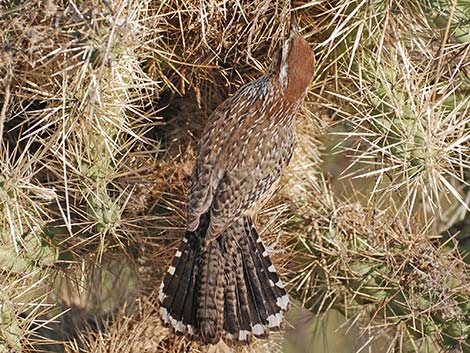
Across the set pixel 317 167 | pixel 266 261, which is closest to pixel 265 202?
pixel 266 261

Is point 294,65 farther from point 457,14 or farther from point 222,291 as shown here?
point 222,291


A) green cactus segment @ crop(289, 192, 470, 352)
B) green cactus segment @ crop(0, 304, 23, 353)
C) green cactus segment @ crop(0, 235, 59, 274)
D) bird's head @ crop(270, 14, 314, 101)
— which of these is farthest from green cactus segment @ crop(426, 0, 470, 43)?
green cactus segment @ crop(0, 304, 23, 353)

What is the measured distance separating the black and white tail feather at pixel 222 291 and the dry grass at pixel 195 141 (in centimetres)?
11

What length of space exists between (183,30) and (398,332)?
1052 mm

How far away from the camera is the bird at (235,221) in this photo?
278cm

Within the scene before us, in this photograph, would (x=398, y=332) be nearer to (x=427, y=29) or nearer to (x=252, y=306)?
(x=252, y=306)

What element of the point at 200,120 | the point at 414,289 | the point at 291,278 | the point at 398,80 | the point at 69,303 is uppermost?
the point at 398,80

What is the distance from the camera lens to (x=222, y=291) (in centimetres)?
281

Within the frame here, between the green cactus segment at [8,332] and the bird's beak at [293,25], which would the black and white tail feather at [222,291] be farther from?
the bird's beak at [293,25]

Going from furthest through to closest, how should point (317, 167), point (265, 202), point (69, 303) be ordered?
1. point (69, 303)
2. point (317, 167)
3. point (265, 202)

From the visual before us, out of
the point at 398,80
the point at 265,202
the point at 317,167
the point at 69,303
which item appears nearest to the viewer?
the point at 398,80

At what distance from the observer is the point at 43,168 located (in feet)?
8.86

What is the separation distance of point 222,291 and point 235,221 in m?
0.22

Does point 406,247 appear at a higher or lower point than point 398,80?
lower
